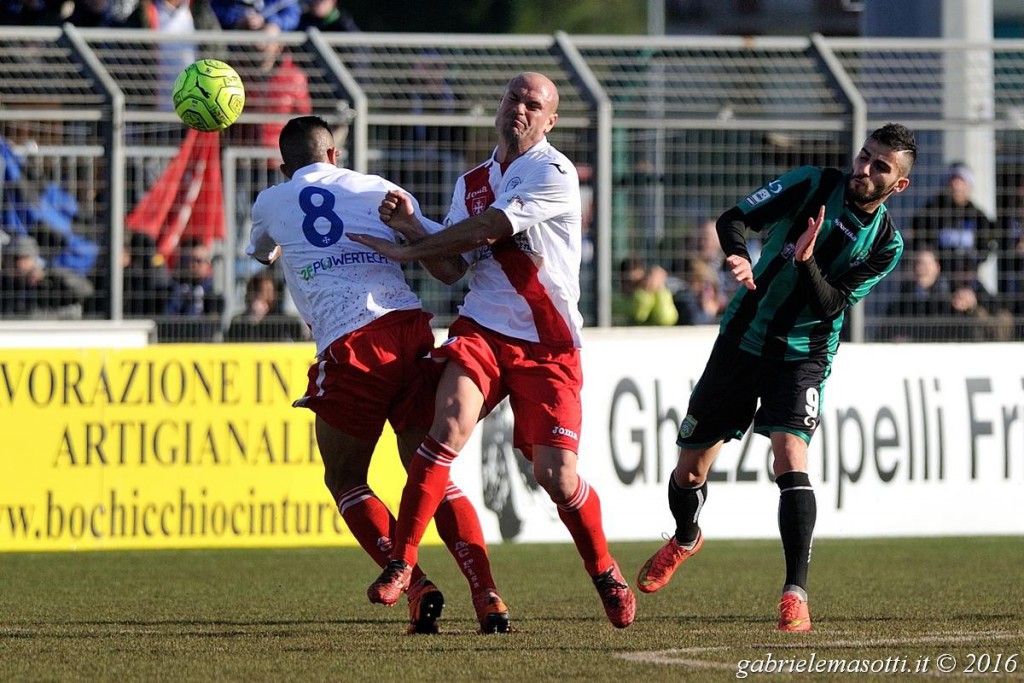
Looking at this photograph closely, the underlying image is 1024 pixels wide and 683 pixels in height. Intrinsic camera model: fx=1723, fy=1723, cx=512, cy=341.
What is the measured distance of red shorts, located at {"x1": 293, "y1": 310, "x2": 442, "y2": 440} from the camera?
23.4 ft

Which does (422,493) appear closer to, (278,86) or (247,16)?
(278,86)

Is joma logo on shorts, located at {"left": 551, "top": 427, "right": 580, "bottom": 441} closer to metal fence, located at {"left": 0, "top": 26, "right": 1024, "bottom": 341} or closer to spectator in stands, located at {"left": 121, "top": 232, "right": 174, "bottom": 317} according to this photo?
metal fence, located at {"left": 0, "top": 26, "right": 1024, "bottom": 341}

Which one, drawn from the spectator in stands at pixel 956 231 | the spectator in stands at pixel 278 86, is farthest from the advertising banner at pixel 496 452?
the spectator in stands at pixel 278 86

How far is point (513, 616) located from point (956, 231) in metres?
6.37

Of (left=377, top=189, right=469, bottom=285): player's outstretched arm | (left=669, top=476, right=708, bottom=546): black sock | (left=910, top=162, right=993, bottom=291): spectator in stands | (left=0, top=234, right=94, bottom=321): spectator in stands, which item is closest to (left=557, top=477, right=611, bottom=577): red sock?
(left=669, top=476, right=708, bottom=546): black sock

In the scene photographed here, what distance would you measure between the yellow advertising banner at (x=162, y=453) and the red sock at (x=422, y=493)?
180 inches

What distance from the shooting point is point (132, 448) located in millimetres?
11164

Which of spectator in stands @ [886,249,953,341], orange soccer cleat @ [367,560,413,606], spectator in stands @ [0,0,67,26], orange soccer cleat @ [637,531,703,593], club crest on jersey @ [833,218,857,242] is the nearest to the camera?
orange soccer cleat @ [367,560,413,606]

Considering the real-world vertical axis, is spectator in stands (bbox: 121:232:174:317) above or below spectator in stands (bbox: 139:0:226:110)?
below

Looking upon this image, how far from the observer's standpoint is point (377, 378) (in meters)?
7.12

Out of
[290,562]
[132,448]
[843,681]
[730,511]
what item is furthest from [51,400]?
[843,681]

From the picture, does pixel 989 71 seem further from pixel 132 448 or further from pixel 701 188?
pixel 132 448

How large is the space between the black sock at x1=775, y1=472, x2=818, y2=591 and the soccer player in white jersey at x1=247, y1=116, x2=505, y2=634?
128 cm

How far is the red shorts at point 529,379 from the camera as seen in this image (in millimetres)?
7020
